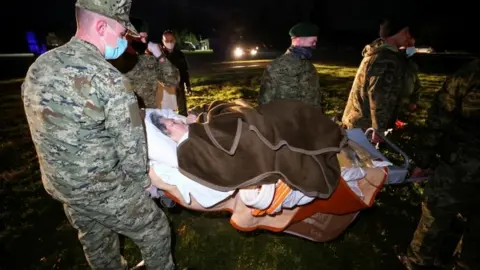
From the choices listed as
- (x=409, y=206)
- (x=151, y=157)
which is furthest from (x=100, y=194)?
(x=409, y=206)

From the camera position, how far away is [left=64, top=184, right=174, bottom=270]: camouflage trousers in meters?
2.15

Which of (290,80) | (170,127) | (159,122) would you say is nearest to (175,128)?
(170,127)

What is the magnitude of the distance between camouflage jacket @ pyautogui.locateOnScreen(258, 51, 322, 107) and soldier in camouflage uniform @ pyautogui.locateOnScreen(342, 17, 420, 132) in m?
0.77

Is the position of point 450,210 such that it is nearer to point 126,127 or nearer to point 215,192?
point 215,192

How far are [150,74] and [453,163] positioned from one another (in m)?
4.54

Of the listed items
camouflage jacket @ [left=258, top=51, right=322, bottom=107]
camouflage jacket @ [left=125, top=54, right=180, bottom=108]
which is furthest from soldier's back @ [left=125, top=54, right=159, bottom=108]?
camouflage jacket @ [left=258, top=51, right=322, bottom=107]

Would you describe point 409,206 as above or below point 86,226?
below

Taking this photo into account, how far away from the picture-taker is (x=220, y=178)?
7.44 ft

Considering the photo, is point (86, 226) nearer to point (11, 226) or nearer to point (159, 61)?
point (11, 226)

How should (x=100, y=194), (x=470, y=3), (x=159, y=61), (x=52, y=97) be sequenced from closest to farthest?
(x=52, y=97) < (x=100, y=194) < (x=470, y=3) < (x=159, y=61)

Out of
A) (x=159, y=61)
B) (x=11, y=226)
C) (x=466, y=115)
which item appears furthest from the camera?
(x=159, y=61)

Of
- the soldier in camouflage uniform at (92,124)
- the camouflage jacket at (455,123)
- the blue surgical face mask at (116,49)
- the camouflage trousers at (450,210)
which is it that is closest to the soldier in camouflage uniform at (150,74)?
the blue surgical face mask at (116,49)

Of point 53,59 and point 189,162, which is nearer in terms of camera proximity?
point 53,59

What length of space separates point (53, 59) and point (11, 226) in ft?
11.0
